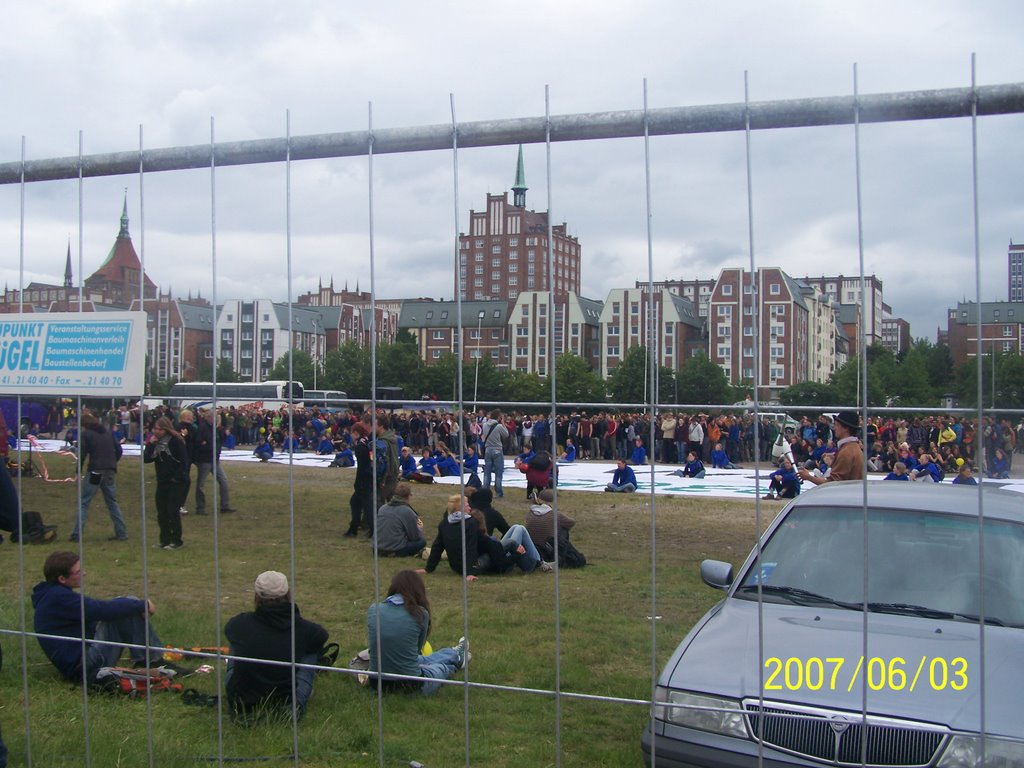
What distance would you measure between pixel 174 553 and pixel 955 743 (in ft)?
34.6

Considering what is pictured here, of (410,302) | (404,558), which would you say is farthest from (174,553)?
(410,302)

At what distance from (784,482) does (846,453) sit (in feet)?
2.04

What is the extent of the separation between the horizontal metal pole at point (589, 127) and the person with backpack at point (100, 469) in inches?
65.0

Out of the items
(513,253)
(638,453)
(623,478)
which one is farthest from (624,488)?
(513,253)

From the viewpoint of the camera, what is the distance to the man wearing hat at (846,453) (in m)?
3.01

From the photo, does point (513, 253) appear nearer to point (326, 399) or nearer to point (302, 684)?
point (326, 399)

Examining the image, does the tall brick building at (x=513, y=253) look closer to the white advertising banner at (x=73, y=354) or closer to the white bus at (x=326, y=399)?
the white bus at (x=326, y=399)

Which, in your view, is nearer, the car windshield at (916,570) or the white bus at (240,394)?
the white bus at (240,394)

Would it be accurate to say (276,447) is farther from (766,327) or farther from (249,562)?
(249,562)

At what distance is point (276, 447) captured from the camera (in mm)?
4309

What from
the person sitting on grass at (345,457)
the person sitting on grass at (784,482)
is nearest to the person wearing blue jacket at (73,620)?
the person sitting on grass at (345,457)

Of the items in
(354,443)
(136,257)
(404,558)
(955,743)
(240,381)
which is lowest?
(404,558)

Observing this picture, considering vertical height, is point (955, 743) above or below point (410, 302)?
below

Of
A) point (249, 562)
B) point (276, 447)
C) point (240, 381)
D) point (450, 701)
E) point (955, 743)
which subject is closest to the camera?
point (955, 743)
